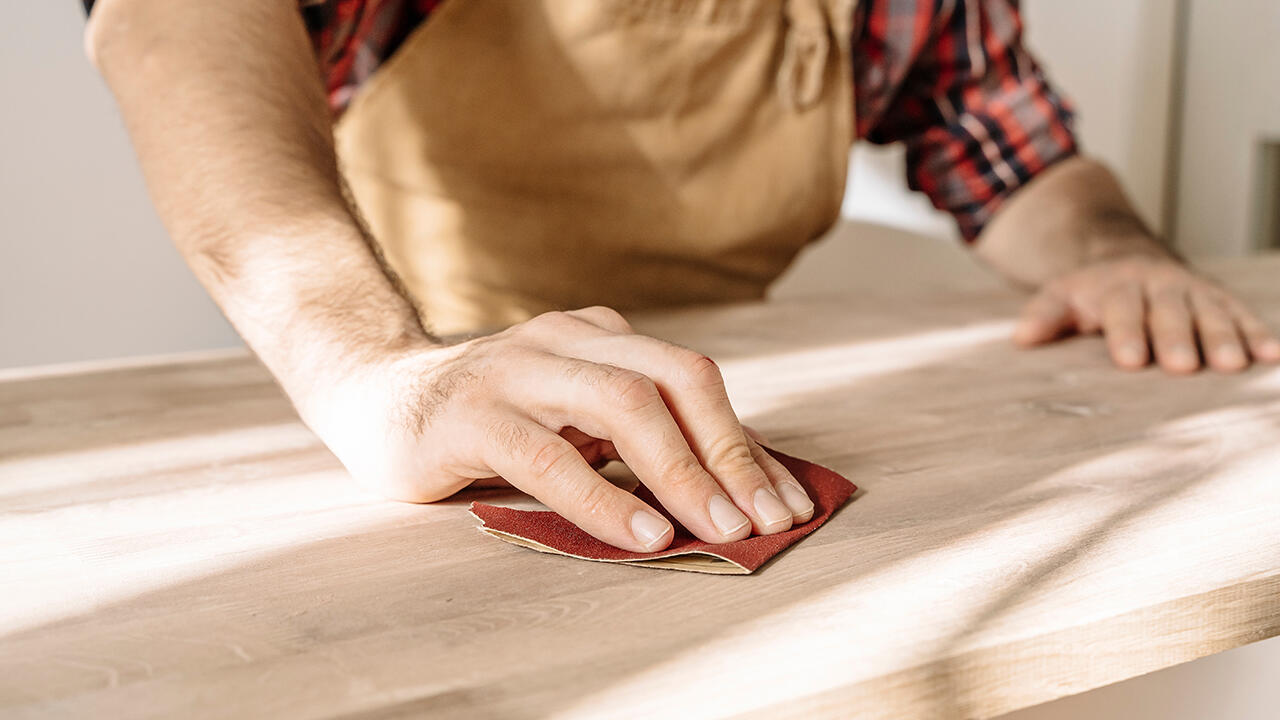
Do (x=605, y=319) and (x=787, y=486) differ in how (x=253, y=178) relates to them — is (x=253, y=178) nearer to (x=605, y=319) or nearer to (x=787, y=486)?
(x=605, y=319)

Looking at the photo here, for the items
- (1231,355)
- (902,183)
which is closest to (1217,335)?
(1231,355)

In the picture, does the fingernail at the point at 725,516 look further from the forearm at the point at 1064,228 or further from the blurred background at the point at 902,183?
the forearm at the point at 1064,228

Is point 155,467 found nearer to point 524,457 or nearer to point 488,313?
point 524,457

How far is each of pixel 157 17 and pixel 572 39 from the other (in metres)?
0.51

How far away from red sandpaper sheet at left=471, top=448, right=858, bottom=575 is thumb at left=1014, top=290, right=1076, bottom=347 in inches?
22.2

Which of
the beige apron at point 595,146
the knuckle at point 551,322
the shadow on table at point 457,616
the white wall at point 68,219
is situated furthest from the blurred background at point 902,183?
the beige apron at point 595,146

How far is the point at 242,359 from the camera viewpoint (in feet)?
3.43

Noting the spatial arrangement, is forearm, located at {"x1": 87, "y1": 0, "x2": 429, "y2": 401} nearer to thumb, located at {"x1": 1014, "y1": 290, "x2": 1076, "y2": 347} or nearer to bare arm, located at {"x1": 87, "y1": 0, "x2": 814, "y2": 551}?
bare arm, located at {"x1": 87, "y1": 0, "x2": 814, "y2": 551}

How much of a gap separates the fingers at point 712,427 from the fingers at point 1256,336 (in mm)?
661

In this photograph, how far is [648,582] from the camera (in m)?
0.51

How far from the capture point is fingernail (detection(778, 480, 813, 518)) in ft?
1.89

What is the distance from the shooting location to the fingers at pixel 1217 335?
0.97 meters

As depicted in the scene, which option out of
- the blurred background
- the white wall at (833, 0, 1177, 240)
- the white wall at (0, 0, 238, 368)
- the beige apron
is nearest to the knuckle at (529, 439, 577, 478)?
the blurred background

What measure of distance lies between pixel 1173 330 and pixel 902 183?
4.93ft
